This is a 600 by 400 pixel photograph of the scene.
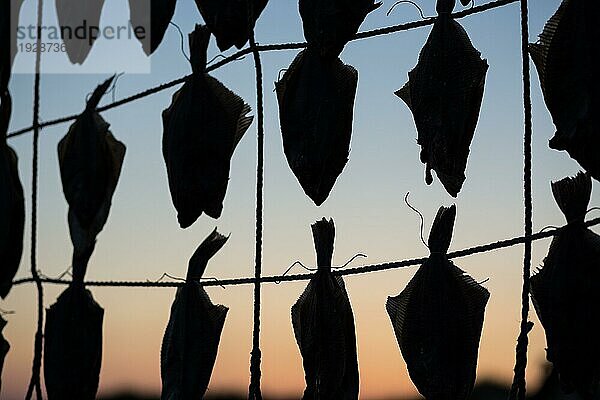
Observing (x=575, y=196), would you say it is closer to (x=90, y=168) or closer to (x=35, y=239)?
(x=90, y=168)

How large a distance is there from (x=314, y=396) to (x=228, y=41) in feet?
0.92

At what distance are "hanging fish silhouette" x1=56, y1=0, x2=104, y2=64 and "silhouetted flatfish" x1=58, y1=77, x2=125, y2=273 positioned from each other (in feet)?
0.17

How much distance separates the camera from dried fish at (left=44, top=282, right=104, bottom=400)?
2.85 feet

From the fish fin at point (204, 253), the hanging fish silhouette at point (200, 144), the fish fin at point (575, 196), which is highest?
the hanging fish silhouette at point (200, 144)

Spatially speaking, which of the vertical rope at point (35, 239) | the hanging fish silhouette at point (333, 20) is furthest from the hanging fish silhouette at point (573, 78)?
the vertical rope at point (35, 239)

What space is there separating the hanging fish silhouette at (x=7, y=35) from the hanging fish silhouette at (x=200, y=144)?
0.90ft

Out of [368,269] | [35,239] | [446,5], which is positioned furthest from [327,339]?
[35,239]

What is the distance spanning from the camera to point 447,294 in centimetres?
68

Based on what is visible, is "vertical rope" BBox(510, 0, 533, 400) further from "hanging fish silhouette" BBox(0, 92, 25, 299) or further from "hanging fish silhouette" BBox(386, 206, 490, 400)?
"hanging fish silhouette" BBox(0, 92, 25, 299)


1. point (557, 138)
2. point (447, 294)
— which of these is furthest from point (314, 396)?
point (557, 138)

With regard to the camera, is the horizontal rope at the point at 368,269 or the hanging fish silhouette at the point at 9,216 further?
the hanging fish silhouette at the point at 9,216

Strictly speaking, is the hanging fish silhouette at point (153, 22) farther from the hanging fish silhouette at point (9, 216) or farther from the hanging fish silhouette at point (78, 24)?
the hanging fish silhouette at point (9, 216)

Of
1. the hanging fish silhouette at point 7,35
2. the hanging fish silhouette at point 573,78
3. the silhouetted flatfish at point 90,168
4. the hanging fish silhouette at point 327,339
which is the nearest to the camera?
the hanging fish silhouette at point 573,78

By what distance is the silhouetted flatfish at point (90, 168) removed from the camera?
86 centimetres
